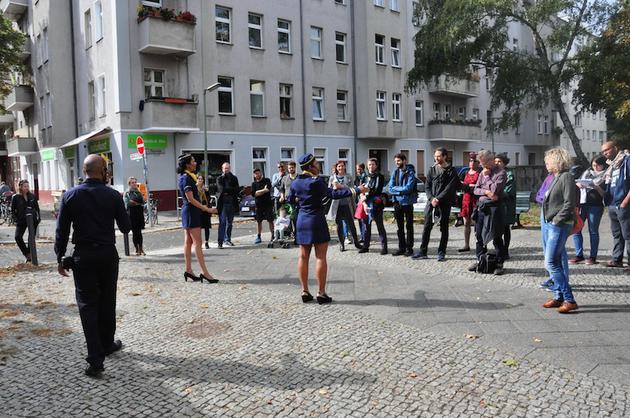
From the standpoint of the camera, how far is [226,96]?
27.4m

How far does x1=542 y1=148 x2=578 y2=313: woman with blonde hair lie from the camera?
598 cm

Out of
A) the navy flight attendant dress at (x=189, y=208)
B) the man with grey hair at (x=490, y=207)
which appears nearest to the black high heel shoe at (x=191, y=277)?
the navy flight attendant dress at (x=189, y=208)

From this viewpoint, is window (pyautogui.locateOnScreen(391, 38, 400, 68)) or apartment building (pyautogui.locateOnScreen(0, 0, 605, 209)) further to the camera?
window (pyautogui.locateOnScreen(391, 38, 400, 68))

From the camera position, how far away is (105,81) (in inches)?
1004

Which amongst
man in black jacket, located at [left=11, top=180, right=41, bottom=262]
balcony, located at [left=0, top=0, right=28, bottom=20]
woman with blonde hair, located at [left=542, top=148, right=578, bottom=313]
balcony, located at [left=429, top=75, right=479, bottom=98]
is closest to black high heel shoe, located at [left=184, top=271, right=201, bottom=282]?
man in black jacket, located at [left=11, top=180, right=41, bottom=262]

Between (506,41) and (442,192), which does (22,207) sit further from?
(506,41)

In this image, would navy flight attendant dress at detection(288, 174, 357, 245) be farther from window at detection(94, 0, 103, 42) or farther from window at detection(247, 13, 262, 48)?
window at detection(247, 13, 262, 48)

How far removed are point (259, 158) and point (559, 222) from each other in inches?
925

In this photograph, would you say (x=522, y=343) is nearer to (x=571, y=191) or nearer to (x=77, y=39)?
(x=571, y=191)

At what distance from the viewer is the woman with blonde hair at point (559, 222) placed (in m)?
5.98

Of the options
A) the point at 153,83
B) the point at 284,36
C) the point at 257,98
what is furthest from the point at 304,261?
the point at 284,36

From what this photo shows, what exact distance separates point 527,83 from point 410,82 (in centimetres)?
594

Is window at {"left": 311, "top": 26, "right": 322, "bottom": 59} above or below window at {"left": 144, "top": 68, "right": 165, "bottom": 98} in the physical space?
above

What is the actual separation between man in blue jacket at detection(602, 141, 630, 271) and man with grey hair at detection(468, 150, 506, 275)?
1544 millimetres
